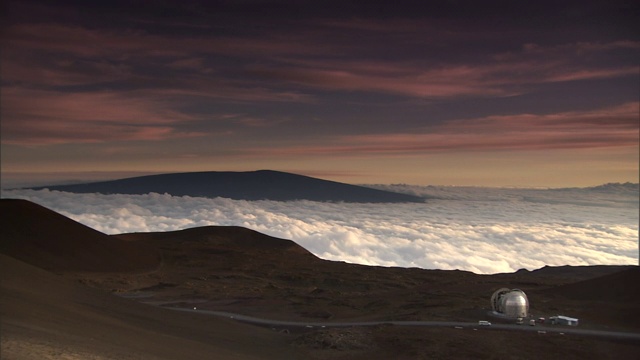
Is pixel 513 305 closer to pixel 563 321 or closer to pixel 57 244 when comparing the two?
pixel 563 321

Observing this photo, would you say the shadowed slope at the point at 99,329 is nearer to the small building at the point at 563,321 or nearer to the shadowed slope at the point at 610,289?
the small building at the point at 563,321

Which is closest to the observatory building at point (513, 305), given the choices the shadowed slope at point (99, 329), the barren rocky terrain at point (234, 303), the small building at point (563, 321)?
the barren rocky terrain at point (234, 303)

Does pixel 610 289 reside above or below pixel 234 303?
above

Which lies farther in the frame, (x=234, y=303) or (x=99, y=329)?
(x=234, y=303)

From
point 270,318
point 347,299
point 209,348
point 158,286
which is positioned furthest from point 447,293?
point 209,348

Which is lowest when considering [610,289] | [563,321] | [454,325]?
[454,325]

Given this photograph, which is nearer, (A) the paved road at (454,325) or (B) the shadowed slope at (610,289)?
(A) the paved road at (454,325)

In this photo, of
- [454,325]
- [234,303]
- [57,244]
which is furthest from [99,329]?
[57,244]

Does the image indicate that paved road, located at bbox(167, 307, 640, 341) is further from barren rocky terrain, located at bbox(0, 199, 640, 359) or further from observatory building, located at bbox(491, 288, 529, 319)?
observatory building, located at bbox(491, 288, 529, 319)
